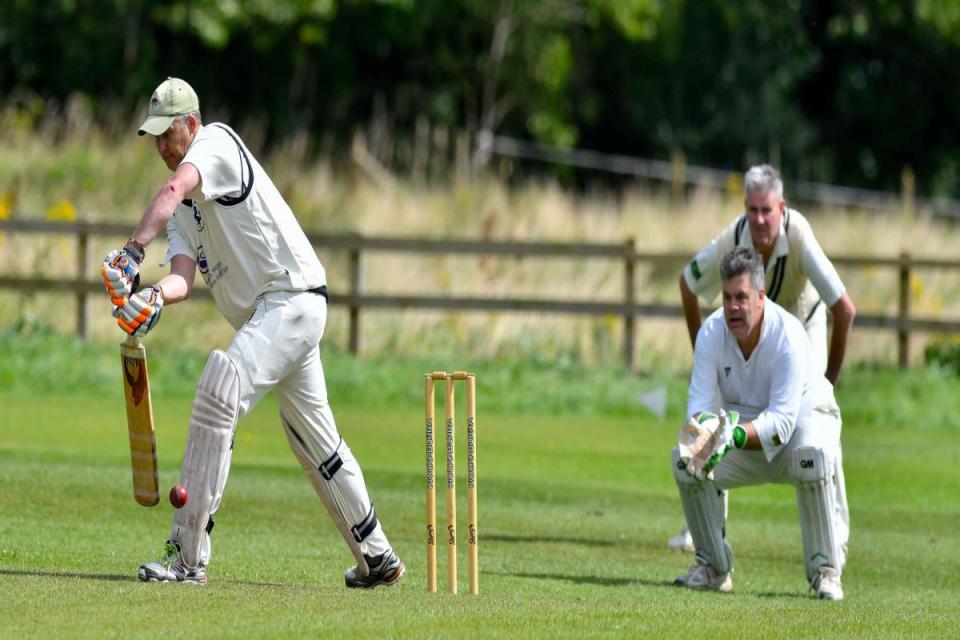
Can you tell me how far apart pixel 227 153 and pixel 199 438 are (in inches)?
44.3

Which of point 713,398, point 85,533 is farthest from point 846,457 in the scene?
point 85,533

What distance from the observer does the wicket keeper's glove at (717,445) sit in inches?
316

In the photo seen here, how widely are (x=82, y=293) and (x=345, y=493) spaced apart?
11.2 metres

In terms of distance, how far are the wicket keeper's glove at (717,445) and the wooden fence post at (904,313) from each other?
1040cm

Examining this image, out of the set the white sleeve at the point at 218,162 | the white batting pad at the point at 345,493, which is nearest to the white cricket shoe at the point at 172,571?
the white batting pad at the point at 345,493

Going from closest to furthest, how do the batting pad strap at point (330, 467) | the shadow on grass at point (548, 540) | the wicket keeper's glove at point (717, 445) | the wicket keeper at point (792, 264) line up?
the batting pad strap at point (330, 467), the wicket keeper's glove at point (717, 445), the wicket keeper at point (792, 264), the shadow on grass at point (548, 540)

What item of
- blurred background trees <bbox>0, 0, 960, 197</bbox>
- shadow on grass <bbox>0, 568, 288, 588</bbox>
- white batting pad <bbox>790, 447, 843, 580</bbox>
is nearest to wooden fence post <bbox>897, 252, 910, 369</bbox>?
white batting pad <bbox>790, 447, 843, 580</bbox>

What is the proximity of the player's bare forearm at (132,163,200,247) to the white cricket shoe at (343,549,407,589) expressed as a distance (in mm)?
1743

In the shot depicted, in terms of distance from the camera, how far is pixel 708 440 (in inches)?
317

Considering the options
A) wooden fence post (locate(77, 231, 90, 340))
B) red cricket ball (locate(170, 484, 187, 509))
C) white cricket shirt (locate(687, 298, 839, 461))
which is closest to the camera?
red cricket ball (locate(170, 484, 187, 509))

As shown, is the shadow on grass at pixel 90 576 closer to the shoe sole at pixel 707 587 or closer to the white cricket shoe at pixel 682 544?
the shoe sole at pixel 707 587

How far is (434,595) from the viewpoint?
7402 millimetres

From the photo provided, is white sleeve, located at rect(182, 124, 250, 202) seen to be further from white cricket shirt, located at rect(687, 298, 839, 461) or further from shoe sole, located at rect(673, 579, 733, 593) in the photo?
shoe sole, located at rect(673, 579, 733, 593)

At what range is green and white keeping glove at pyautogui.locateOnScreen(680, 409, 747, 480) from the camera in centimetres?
805
